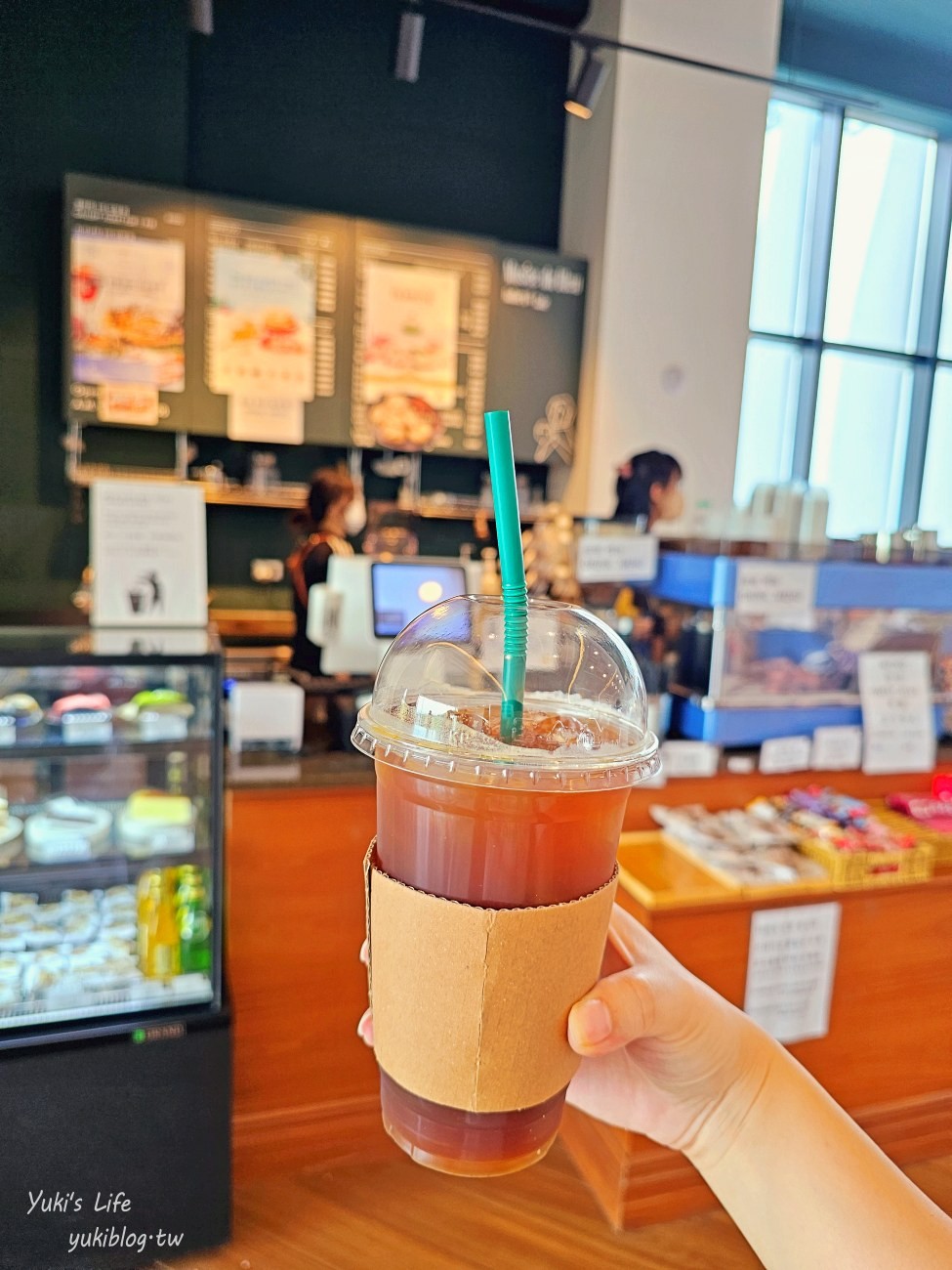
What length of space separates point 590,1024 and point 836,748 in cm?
186

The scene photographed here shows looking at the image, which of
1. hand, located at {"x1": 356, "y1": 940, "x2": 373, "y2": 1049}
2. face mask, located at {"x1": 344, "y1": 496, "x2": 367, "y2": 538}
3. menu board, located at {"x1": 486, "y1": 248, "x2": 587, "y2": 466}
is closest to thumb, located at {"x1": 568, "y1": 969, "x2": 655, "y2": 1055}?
hand, located at {"x1": 356, "y1": 940, "x2": 373, "y2": 1049}

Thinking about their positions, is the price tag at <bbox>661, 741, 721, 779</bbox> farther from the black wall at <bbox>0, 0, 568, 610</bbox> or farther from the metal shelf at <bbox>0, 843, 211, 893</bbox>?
the black wall at <bbox>0, 0, 568, 610</bbox>

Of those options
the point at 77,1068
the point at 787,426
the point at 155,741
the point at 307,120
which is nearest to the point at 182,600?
the point at 155,741

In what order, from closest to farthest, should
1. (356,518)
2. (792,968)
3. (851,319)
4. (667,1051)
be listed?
1. (667,1051)
2. (792,968)
3. (356,518)
4. (851,319)

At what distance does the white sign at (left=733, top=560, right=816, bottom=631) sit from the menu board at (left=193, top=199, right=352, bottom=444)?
311 cm

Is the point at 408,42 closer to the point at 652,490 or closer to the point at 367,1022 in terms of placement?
the point at 652,490

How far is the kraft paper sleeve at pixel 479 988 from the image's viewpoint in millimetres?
833

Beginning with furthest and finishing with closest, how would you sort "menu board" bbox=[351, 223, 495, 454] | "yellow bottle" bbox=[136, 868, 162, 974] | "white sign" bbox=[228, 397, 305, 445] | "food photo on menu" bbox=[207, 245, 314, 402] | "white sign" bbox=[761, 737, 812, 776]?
"menu board" bbox=[351, 223, 495, 454], "white sign" bbox=[228, 397, 305, 445], "food photo on menu" bbox=[207, 245, 314, 402], "white sign" bbox=[761, 737, 812, 776], "yellow bottle" bbox=[136, 868, 162, 974]

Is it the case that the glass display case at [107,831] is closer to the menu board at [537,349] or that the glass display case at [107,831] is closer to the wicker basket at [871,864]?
the wicker basket at [871,864]

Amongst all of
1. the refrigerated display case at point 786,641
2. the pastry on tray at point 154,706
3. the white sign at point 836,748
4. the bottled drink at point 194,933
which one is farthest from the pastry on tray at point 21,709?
the white sign at point 836,748

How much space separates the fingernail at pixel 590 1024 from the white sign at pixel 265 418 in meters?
4.22

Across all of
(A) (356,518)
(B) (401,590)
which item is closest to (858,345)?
(A) (356,518)

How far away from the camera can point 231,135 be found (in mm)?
Answer: 4934

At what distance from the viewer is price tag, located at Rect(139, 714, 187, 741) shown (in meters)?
2.03
